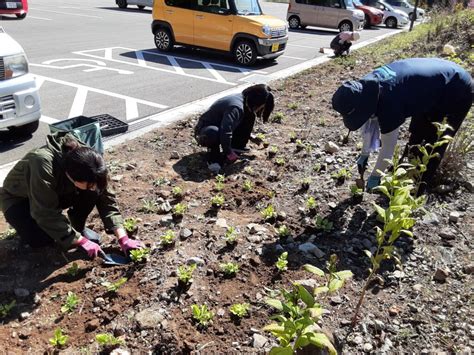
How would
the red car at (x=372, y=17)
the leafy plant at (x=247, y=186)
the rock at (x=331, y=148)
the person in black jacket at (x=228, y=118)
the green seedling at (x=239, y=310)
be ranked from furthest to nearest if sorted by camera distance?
the red car at (x=372, y=17), the rock at (x=331, y=148), the person in black jacket at (x=228, y=118), the leafy plant at (x=247, y=186), the green seedling at (x=239, y=310)

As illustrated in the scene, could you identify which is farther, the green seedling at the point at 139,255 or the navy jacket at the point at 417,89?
the navy jacket at the point at 417,89

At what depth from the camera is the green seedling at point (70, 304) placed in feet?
8.84

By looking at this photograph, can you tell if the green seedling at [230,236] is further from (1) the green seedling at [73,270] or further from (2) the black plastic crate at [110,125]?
(2) the black plastic crate at [110,125]

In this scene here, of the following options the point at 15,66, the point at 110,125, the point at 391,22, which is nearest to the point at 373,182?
the point at 110,125

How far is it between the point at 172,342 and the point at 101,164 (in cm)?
117

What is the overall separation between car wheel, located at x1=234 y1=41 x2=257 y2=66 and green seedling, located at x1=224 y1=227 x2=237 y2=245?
7743mm

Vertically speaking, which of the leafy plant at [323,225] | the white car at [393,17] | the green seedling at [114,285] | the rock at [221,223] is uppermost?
the white car at [393,17]

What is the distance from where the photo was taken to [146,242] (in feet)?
11.1

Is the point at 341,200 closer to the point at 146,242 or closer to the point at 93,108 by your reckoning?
the point at 146,242

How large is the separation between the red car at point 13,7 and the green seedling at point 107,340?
1589 centimetres

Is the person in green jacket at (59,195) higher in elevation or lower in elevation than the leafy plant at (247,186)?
higher

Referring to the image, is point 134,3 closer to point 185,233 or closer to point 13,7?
point 13,7

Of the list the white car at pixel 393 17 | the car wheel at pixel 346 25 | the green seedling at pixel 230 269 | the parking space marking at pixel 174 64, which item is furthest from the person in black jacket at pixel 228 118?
the white car at pixel 393 17

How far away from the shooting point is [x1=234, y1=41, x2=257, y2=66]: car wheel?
34.0ft
